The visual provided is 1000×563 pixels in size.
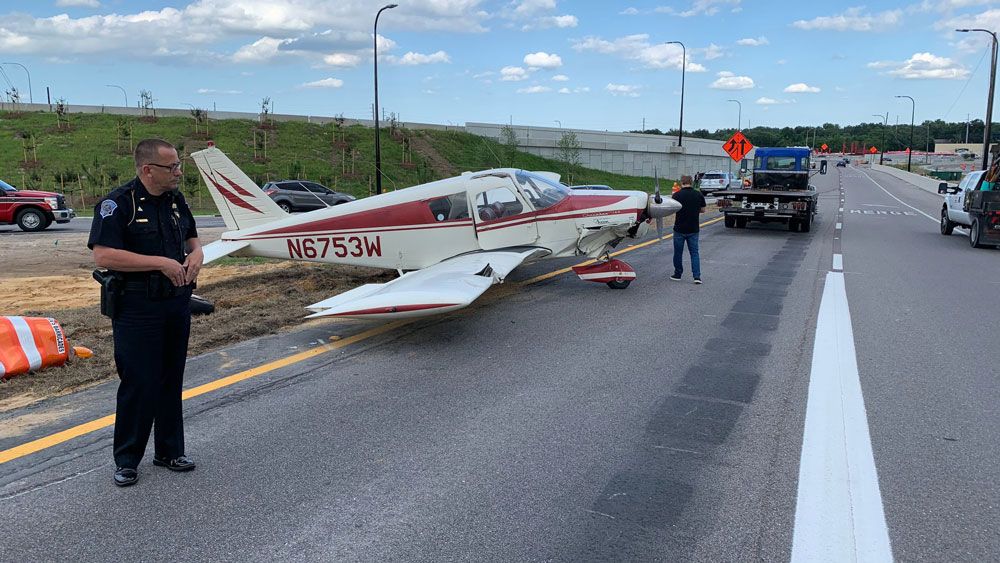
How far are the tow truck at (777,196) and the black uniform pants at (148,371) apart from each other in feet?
61.2

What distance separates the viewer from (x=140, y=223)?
3.76 meters

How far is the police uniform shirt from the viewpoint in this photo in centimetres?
364

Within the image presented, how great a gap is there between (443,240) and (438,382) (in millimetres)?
3918

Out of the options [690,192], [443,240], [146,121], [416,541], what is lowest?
[416,541]

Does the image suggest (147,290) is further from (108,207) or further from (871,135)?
(871,135)

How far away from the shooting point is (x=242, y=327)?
7.73 meters

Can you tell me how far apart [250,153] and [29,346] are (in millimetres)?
42263

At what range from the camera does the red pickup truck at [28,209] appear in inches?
826

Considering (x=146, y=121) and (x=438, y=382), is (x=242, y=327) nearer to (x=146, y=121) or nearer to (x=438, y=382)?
(x=438, y=382)

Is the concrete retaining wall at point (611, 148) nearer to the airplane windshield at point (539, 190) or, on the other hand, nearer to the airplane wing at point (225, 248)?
the airplane windshield at point (539, 190)

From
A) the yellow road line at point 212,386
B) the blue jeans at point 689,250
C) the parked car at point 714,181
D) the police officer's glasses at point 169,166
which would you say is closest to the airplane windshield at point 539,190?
the blue jeans at point 689,250

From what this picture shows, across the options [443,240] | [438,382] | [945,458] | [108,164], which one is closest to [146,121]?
[108,164]

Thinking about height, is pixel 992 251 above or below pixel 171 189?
below

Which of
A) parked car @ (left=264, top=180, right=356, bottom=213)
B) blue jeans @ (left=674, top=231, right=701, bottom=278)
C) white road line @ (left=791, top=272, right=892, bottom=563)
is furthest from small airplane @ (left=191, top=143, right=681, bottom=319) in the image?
parked car @ (left=264, top=180, right=356, bottom=213)
